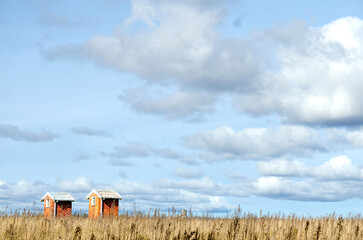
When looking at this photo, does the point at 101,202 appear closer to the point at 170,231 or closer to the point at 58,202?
the point at 58,202

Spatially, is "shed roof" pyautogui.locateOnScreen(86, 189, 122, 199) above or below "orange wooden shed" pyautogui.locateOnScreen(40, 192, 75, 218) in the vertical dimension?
above

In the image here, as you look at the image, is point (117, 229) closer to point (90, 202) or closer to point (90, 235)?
point (90, 235)

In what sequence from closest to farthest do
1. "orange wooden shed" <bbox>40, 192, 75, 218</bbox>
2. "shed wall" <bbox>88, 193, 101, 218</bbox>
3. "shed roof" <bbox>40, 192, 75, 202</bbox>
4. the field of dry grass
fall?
the field of dry grass → "shed wall" <bbox>88, 193, 101, 218</bbox> → "orange wooden shed" <bbox>40, 192, 75, 218</bbox> → "shed roof" <bbox>40, 192, 75, 202</bbox>

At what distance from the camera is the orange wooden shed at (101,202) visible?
36.7 metres

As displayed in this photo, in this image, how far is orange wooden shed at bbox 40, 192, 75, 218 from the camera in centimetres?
3769

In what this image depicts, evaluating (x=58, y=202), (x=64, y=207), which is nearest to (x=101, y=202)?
(x=64, y=207)

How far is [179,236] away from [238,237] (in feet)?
8.13

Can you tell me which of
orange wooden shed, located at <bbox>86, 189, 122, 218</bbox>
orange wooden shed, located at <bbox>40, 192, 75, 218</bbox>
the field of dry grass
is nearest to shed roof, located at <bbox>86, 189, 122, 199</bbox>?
orange wooden shed, located at <bbox>86, 189, 122, 218</bbox>

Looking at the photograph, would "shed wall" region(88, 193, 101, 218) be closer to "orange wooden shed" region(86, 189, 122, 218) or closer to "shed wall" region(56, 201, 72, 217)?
"orange wooden shed" region(86, 189, 122, 218)

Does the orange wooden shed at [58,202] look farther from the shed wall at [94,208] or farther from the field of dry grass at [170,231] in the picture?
the field of dry grass at [170,231]

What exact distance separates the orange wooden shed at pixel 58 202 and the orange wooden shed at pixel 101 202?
1.72m

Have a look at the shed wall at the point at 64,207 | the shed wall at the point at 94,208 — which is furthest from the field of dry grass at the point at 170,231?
the shed wall at the point at 64,207

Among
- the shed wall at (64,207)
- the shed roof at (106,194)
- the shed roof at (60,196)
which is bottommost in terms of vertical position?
the shed wall at (64,207)

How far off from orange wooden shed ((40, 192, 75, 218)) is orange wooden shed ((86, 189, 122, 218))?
1.72 metres
